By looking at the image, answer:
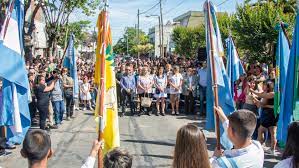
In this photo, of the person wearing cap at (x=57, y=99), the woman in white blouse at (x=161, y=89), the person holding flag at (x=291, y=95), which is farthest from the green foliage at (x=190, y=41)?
the person holding flag at (x=291, y=95)

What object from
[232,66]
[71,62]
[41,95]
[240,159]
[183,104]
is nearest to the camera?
[240,159]

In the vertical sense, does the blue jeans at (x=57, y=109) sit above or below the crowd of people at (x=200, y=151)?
below

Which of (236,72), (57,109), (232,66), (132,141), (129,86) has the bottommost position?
(132,141)

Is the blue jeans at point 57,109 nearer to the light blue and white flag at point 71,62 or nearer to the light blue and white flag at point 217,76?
the light blue and white flag at point 71,62

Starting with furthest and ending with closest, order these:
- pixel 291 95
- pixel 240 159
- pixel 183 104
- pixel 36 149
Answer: pixel 183 104
pixel 291 95
pixel 240 159
pixel 36 149

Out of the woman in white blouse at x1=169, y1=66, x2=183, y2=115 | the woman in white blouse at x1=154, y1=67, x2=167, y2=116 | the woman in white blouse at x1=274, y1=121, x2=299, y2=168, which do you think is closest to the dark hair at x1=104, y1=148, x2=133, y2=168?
the woman in white blouse at x1=274, y1=121, x2=299, y2=168

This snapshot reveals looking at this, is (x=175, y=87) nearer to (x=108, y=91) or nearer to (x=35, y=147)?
(x=108, y=91)

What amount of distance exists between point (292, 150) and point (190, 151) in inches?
32.0

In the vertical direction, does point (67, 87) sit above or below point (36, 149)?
above

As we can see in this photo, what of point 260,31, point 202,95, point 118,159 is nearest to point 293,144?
point 118,159

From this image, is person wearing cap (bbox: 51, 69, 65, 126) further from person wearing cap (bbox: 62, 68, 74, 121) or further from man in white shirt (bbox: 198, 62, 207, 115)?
man in white shirt (bbox: 198, 62, 207, 115)

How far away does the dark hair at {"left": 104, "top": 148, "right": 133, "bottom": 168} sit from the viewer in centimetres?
354

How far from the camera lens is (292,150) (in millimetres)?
3584

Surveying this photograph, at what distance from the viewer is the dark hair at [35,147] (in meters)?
3.76
